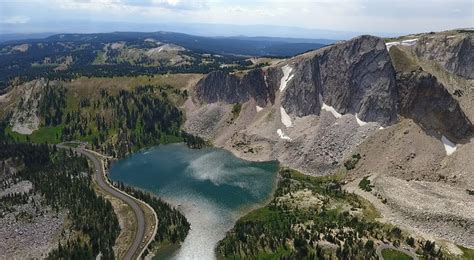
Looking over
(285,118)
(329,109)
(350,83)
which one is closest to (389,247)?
(329,109)

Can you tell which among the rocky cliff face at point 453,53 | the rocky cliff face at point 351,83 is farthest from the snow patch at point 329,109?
the rocky cliff face at point 453,53

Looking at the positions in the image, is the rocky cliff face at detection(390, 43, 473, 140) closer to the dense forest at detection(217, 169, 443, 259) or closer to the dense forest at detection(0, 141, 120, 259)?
the dense forest at detection(217, 169, 443, 259)

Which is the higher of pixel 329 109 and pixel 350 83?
→ pixel 350 83

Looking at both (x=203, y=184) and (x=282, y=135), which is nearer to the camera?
(x=203, y=184)

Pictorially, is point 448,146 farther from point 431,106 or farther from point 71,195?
point 71,195

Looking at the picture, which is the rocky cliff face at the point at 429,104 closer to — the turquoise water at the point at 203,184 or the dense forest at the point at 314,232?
the dense forest at the point at 314,232

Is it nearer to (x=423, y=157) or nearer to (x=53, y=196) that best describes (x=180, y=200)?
(x=53, y=196)
